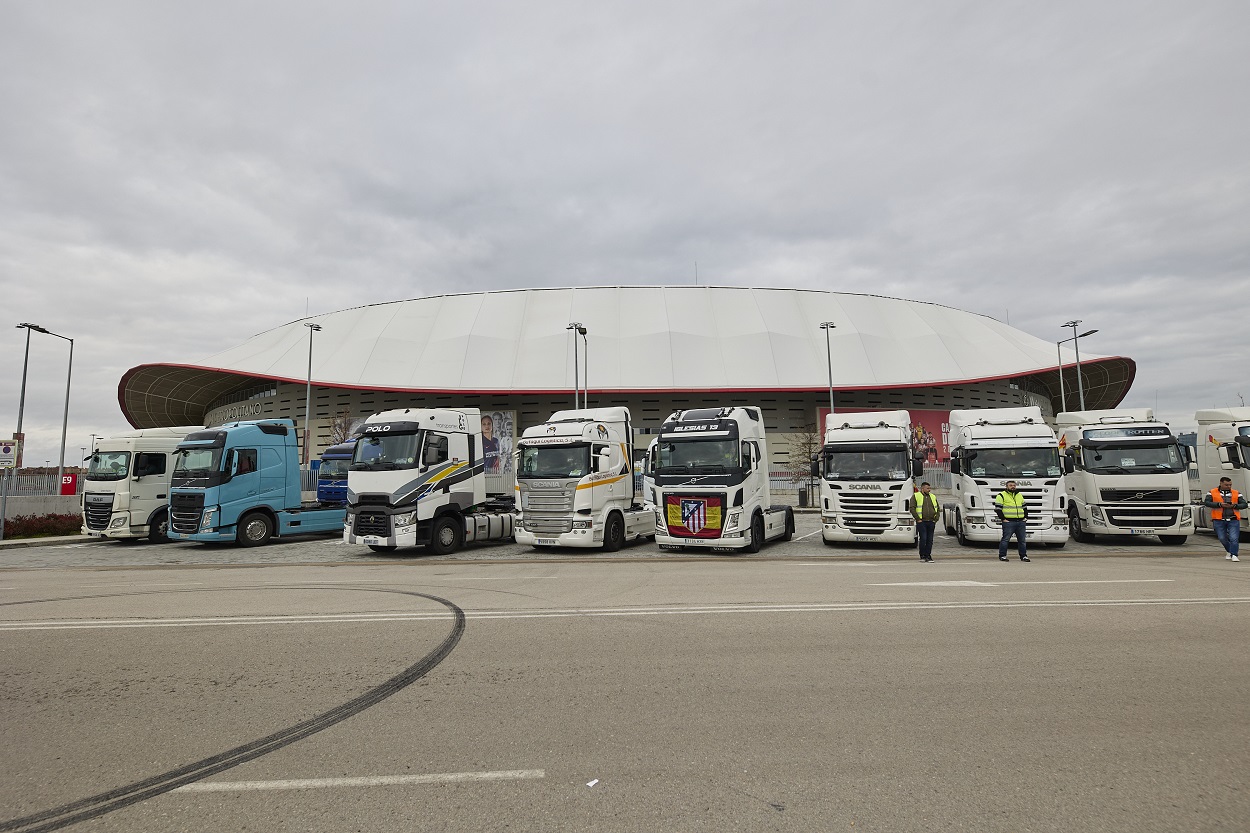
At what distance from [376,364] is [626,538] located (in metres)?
39.8

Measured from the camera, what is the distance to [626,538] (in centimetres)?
1788

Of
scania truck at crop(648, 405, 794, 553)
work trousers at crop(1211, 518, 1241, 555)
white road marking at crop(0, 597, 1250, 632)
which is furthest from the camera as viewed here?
scania truck at crop(648, 405, 794, 553)

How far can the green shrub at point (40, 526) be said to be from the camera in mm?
23078

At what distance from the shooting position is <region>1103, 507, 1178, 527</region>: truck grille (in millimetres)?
16031

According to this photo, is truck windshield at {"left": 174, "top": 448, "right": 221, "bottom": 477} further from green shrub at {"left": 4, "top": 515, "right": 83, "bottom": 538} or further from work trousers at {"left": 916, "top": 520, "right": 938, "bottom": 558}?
work trousers at {"left": 916, "top": 520, "right": 938, "bottom": 558}

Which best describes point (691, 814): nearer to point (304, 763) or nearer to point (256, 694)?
point (304, 763)

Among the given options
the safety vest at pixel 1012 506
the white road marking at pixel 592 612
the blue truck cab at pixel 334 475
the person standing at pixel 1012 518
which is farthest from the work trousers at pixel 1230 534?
the blue truck cab at pixel 334 475

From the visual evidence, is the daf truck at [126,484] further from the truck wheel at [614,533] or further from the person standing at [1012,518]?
the person standing at [1012,518]

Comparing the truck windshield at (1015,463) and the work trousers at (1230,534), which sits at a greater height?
the truck windshield at (1015,463)

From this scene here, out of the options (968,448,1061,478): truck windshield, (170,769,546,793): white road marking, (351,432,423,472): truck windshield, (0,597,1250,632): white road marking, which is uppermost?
(351,432,423,472): truck windshield

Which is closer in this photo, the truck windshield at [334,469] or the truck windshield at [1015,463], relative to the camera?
the truck windshield at [1015,463]

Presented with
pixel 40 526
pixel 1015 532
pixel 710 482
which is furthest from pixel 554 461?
pixel 40 526

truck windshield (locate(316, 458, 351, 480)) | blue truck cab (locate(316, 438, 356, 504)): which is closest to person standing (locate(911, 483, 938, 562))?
blue truck cab (locate(316, 438, 356, 504))

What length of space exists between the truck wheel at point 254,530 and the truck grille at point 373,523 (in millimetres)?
4725
